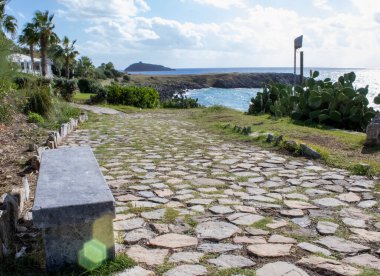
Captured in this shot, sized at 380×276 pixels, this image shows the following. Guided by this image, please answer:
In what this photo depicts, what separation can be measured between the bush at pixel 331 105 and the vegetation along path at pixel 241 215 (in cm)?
543

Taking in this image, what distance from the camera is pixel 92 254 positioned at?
265 centimetres

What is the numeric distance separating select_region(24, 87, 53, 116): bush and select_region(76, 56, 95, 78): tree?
154ft

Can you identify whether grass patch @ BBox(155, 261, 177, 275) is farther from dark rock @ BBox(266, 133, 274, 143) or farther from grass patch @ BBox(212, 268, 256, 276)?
dark rock @ BBox(266, 133, 274, 143)

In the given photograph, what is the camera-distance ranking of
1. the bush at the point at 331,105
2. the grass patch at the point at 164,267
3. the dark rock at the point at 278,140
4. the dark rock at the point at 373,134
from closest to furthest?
the grass patch at the point at 164,267
the dark rock at the point at 373,134
the dark rock at the point at 278,140
the bush at the point at 331,105

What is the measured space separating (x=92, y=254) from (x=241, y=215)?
1.67m

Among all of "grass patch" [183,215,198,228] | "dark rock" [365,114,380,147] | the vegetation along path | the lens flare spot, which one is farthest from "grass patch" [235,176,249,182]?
"dark rock" [365,114,380,147]

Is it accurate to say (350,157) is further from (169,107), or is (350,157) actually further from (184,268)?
(169,107)

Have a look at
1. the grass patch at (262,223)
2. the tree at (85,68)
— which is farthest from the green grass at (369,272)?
the tree at (85,68)

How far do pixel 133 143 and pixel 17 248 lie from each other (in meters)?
5.43

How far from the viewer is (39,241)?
10.4ft

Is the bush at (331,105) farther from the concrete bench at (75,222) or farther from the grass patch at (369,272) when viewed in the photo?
the concrete bench at (75,222)

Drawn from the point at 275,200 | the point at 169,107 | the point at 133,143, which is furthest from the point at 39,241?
the point at 169,107

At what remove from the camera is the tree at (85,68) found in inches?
2216

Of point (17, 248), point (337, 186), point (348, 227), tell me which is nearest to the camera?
point (17, 248)
